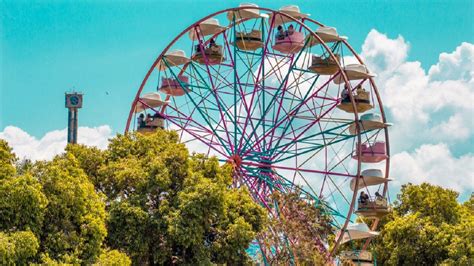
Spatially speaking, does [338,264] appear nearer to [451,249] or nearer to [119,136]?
[451,249]

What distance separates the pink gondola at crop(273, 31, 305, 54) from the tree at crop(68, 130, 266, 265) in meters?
10.2

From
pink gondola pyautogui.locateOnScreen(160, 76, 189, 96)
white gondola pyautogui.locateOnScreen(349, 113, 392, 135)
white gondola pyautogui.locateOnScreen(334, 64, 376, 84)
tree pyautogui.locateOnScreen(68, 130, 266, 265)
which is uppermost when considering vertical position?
pink gondola pyautogui.locateOnScreen(160, 76, 189, 96)

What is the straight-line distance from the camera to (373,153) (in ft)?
172

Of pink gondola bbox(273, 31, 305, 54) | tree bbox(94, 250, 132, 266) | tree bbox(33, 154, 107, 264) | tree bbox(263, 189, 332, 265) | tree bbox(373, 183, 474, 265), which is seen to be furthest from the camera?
tree bbox(373, 183, 474, 265)

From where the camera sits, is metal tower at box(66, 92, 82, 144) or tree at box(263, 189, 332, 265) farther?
metal tower at box(66, 92, 82, 144)

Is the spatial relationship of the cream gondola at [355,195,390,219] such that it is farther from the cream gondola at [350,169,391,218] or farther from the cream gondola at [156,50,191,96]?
the cream gondola at [156,50,191,96]

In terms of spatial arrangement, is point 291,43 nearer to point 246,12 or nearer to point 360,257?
point 246,12

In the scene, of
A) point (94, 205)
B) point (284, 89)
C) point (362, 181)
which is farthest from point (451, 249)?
point (94, 205)

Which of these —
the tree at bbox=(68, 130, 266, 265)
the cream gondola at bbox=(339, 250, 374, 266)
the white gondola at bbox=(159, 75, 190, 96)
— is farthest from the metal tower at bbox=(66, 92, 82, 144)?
the tree at bbox=(68, 130, 266, 265)

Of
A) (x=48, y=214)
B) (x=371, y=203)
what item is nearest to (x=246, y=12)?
(x=371, y=203)

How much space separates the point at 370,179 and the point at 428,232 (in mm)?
A: 5477

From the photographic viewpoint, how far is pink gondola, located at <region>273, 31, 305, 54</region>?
53.4 meters

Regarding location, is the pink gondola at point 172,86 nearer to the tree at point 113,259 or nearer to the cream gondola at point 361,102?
the cream gondola at point 361,102

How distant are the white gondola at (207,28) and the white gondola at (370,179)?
1003 centimetres
